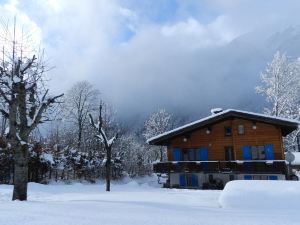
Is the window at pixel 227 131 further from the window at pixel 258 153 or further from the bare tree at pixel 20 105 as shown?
the bare tree at pixel 20 105

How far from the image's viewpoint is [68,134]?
5581cm

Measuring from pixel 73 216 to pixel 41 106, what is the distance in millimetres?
7952

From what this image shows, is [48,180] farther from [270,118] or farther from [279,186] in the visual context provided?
[279,186]

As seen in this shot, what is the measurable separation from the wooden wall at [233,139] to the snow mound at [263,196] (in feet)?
62.7

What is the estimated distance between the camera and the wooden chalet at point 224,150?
98.4 feet

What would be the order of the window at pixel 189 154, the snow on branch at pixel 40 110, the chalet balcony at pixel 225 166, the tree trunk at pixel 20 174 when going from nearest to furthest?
1. the tree trunk at pixel 20 174
2. the snow on branch at pixel 40 110
3. the chalet balcony at pixel 225 166
4. the window at pixel 189 154

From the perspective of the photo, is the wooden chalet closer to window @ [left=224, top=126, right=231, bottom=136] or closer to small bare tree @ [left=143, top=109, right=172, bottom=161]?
window @ [left=224, top=126, right=231, bottom=136]

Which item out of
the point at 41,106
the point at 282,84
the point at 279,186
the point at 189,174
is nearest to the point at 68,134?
the point at 189,174

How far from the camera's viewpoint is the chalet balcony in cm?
2923

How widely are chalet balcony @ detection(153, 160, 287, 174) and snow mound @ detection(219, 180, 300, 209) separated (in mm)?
17442

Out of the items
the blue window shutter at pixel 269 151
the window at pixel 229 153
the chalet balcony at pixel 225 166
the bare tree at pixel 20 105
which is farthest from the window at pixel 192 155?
the bare tree at pixel 20 105

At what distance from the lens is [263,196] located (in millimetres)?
12078

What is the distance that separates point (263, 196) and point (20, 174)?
9305 mm

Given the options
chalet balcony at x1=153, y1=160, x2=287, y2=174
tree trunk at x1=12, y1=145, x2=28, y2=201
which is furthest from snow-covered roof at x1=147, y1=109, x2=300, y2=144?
tree trunk at x1=12, y1=145, x2=28, y2=201
